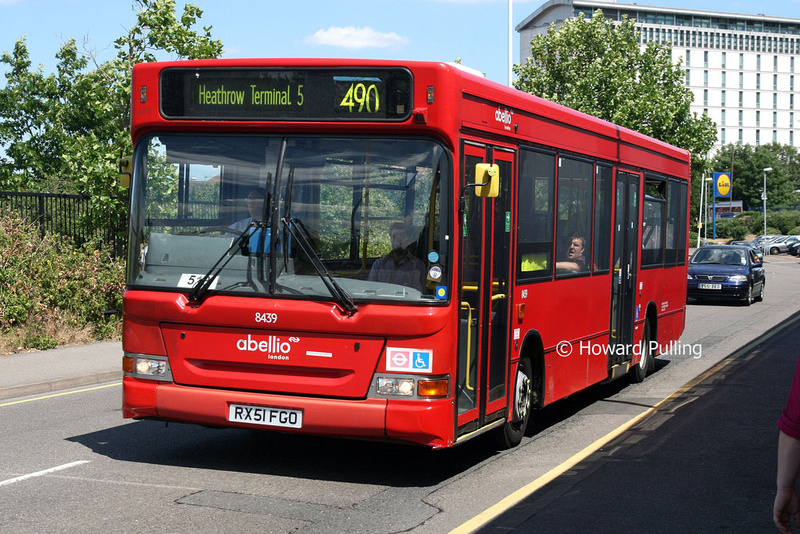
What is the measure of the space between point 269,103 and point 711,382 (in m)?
8.20

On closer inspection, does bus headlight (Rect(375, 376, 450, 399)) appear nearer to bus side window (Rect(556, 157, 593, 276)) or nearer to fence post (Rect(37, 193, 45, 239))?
bus side window (Rect(556, 157, 593, 276))

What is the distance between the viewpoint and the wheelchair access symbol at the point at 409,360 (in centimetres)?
689

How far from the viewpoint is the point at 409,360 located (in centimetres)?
691

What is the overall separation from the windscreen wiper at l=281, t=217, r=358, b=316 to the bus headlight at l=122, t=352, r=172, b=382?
1.32 meters

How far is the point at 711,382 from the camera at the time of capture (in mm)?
13352

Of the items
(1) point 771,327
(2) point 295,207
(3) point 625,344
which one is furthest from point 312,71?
(1) point 771,327

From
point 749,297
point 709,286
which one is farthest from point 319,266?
point 749,297

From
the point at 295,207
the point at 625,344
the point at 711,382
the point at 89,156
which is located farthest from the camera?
the point at 89,156

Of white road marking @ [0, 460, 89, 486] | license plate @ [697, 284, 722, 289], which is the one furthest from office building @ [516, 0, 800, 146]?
white road marking @ [0, 460, 89, 486]

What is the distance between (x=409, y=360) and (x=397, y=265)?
640 mm

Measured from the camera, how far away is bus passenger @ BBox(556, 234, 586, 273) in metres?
9.91

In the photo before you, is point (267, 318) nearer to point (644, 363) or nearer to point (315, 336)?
point (315, 336)

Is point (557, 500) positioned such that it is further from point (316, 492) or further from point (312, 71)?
point (312, 71)

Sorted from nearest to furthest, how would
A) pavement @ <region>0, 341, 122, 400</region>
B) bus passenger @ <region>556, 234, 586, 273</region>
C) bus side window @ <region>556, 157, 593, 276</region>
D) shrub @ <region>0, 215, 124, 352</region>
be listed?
bus side window @ <region>556, 157, 593, 276</region> < bus passenger @ <region>556, 234, 586, 273</region> < pavement @ <region>0, 341, 122, 400</region> < shrub @ <region>0, 215, 124, 352</region>
